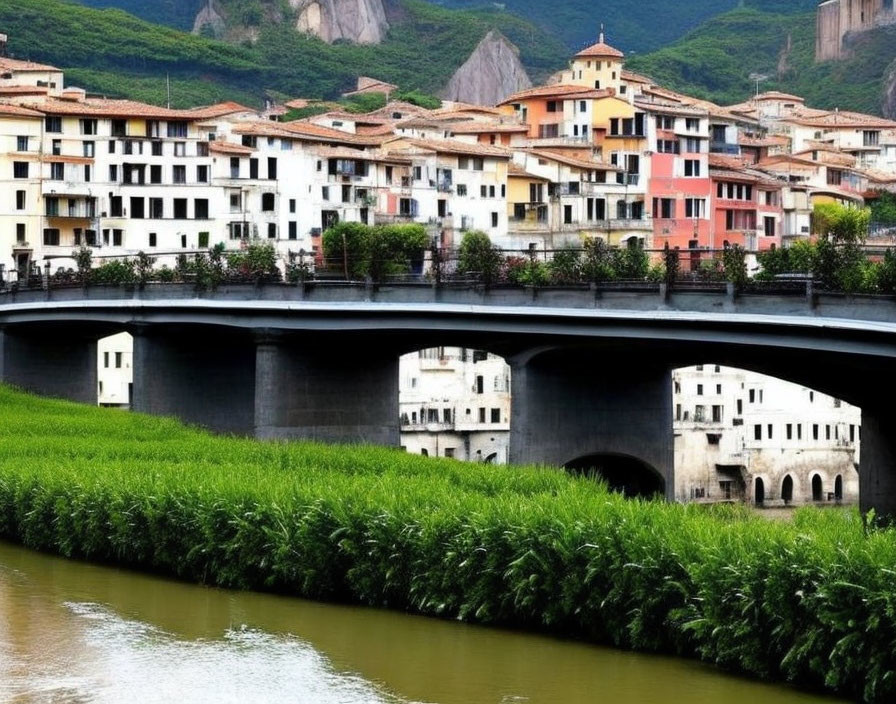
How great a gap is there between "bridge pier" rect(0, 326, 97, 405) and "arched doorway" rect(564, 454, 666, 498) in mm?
24702

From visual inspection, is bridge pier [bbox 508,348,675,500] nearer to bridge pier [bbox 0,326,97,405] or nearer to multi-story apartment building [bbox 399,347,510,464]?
bridge pier [bbox 0,326,97,405]

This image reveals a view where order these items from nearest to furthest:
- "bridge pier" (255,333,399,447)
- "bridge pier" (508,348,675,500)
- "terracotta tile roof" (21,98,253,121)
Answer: "bridge pier" (508,348,675,500), "bridge pier" (255,333,399,447), "terracotta tile roof" (21,98,253,121)

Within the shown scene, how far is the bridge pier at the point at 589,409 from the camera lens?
5550 cm

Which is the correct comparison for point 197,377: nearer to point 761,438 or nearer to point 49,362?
point 49,362

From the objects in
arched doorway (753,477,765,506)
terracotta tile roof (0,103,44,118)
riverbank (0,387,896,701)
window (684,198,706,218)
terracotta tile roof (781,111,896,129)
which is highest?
terracotta tile roof (781,111,896,129)

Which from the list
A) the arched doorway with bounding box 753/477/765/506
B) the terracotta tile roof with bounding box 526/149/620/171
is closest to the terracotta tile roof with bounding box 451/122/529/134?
the terracotta tile roof with bounding box 526/149/620/171

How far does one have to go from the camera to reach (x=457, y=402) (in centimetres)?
9731

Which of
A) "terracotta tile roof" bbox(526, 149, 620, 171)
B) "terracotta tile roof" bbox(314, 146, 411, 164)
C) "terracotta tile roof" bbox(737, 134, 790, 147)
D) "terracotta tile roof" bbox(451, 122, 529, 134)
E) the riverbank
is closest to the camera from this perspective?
the riverbank

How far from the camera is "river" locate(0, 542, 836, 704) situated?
27.0 meters

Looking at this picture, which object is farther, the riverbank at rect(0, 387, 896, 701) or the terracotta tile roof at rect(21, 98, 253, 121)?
the terracotta tile roof at rect(21, 98, 253, 121)

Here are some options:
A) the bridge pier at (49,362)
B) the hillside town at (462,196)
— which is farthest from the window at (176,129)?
the bridge pier at (49,362)

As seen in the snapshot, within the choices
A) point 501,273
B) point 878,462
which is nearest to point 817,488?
point 501,273

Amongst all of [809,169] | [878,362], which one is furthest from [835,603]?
[809,169]

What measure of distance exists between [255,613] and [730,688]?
8.42 m
